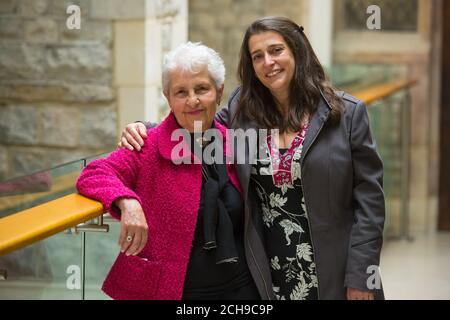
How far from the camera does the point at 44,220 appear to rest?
2.31 metres

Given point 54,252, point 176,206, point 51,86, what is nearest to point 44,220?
point 176,206

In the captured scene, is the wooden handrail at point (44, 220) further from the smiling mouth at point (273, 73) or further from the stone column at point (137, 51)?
the stone column at point (137, 51)

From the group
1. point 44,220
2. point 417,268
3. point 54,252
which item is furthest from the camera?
point 417,268

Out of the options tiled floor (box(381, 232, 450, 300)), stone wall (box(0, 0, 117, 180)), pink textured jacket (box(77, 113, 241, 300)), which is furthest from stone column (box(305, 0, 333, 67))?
pink textured jacket (box(77, 113, 241, 300))

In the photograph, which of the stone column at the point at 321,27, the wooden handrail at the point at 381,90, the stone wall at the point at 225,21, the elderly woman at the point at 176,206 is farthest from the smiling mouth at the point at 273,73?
the stone wall at the point at 225,21

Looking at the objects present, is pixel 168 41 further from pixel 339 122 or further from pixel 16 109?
pixel 339 122

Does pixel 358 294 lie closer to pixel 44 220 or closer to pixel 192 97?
pixel 192 97

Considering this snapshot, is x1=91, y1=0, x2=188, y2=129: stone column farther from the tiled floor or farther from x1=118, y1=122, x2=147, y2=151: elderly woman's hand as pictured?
x1=118, y1=122, x2=147, y2=151: elderly woman's hand

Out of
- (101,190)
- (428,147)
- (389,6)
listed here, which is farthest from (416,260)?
(101,190)

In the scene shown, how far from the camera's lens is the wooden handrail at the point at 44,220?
214cm

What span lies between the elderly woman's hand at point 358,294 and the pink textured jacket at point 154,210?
498mm

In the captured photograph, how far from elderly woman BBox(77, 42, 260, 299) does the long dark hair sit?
0.58 feet

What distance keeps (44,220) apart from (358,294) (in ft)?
3.01

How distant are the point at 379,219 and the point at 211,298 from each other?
20.9 inches
